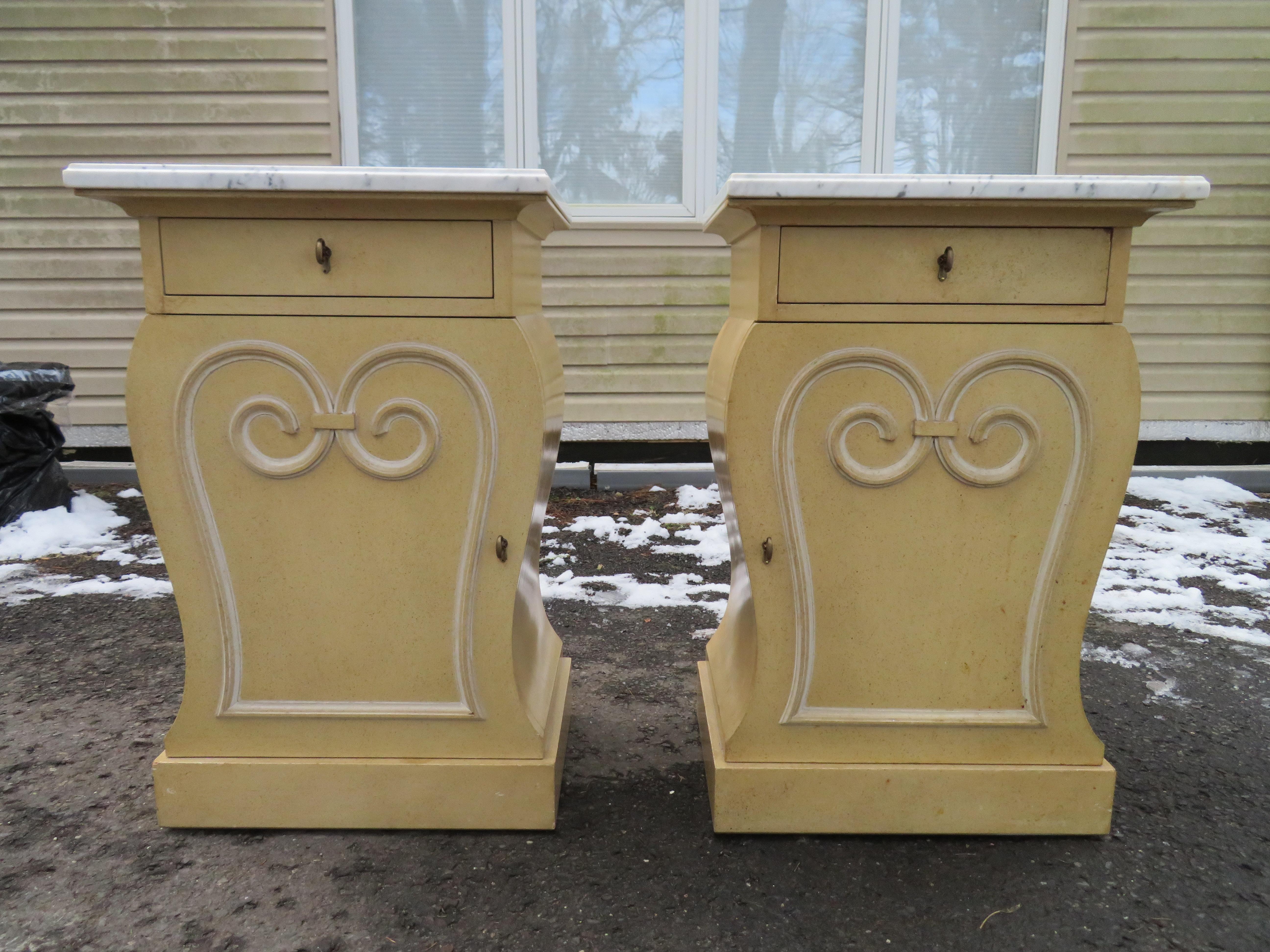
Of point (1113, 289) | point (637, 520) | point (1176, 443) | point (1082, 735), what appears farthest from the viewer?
point (1176, 443)

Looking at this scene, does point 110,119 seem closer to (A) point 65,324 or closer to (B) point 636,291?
(A) point 65,324

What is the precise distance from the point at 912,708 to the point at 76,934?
4.99 feet

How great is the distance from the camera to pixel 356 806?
169 centimetres

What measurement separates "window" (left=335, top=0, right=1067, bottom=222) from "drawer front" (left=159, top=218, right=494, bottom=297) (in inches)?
120

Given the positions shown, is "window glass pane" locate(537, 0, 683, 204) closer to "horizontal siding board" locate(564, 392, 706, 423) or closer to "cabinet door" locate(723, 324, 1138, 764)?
"horizontal siding board" locate(564, 392, 706, 423)

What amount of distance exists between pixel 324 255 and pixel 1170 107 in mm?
4617

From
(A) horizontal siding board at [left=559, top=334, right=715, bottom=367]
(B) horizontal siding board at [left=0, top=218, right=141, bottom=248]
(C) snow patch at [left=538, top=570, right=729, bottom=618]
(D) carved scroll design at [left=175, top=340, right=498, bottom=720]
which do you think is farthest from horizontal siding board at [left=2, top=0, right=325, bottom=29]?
(D) carved scroll design at [left=175, top=340, right=498, bottom=720]

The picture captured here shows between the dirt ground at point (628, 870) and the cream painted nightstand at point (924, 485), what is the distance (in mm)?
113

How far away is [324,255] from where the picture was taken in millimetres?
1521

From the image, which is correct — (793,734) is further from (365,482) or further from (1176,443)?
(1176,443)

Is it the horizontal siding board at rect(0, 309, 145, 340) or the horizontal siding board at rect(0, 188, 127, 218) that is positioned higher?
the horizontal siding board at rect(0, 188, 127, 218)

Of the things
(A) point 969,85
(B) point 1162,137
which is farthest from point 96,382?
(B) point 1162,137

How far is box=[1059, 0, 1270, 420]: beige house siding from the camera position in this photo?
432 centimetres

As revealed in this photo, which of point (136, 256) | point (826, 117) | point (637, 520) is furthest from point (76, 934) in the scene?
point (826, 117)
